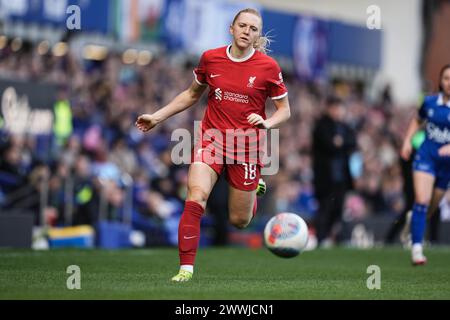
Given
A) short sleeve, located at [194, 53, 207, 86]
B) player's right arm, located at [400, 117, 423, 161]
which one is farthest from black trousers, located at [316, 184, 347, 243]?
short sleeve, located at [194, 53, 207, 86]

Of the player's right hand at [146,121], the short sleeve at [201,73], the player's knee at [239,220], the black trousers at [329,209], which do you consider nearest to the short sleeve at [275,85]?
the short sleeve at [201,73]

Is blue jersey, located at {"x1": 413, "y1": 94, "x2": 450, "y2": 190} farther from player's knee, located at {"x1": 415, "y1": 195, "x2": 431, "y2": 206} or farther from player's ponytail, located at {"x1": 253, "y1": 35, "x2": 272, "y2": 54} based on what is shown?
player's ponytail, located at {"x1": 253, "y1": 35, "x2": 272, "y2": 54}

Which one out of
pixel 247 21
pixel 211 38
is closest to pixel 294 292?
pixel 247 21

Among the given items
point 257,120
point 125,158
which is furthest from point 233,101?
point 125,158

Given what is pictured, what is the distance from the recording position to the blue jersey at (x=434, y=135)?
1303 cm

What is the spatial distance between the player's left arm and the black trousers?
8.54 meters

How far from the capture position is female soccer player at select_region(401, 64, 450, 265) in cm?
1299

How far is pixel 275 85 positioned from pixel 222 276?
2.03m

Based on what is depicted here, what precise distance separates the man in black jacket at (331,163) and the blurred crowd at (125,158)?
9.65ft

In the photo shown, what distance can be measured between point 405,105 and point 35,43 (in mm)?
15646

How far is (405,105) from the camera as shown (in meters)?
36.2

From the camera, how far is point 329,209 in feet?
61.6

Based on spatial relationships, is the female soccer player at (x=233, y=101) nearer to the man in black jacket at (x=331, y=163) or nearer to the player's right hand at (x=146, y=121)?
the player's right hand at (x=146, y=121)

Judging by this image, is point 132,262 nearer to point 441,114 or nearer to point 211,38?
point 441,114
